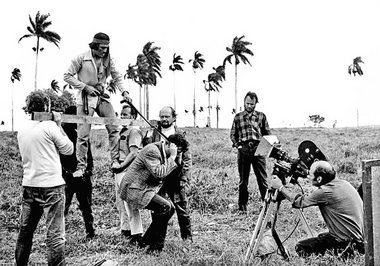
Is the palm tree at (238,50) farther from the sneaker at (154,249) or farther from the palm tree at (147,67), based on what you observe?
the sneaker at (154,249)

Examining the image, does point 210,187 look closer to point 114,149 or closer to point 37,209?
point 114,149

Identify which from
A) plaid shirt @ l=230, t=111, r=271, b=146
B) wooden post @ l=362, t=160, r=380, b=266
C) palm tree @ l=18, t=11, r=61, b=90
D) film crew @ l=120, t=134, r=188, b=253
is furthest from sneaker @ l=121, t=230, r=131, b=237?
palm tree @ l=18, t=11, r=61, b=90

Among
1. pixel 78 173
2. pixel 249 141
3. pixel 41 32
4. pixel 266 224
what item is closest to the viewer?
pixel 266 224

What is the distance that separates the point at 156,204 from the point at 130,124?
1247mm

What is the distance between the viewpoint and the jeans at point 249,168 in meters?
7.47

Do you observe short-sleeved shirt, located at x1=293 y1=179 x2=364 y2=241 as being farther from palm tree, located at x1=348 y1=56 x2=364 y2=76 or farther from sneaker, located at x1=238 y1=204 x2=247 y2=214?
palm tree, located at x1=348 y1=56 x2=364 y2=76

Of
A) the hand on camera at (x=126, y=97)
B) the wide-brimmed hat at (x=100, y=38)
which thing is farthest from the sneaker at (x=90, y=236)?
the wide-brimmed hat at (x=100, y=38)

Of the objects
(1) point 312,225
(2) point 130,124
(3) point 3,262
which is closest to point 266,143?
(2) point 130,124

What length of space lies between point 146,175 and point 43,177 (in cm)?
150

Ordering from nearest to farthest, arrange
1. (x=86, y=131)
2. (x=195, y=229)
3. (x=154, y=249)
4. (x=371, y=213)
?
(x=371, y=213) < (x=154, y=249) < (x=86, y=131) < (x=195, y=229)

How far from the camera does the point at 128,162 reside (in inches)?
231

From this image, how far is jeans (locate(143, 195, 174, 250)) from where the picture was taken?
5203 millimetres

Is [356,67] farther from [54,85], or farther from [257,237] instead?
[257,237]

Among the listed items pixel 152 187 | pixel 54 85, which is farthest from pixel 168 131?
pixel 54 85
